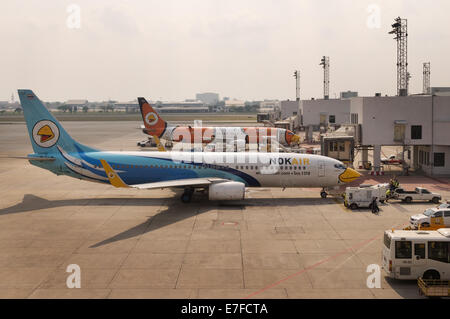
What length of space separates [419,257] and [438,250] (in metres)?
0.93

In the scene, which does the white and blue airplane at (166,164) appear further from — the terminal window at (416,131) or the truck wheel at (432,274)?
the truck wheel at (432,274)

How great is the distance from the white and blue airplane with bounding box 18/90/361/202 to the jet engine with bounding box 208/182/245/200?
1.72 m

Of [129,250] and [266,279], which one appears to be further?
[129,250]

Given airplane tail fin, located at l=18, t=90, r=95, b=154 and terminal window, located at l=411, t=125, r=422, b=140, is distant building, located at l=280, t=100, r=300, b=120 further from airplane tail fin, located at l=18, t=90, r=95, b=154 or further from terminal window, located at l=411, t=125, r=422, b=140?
airplane tail fin, located at l=18, t=90, r=95, b=154

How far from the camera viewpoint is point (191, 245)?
2717 centimetres

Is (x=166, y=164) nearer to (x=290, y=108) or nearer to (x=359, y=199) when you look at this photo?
(x=359, y=199)

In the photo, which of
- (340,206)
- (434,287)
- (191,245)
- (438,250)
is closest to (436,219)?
(340,206)

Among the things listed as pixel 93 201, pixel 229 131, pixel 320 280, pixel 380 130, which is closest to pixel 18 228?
pixel 93 201

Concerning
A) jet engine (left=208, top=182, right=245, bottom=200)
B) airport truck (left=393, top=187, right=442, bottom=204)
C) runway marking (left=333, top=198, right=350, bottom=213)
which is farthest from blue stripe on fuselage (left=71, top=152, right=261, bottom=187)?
airport truck (left=393, top=187, right=442, bottom=204)

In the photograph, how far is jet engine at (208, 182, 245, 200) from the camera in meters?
37.0

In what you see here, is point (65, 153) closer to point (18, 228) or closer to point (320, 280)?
point (18, 228)
